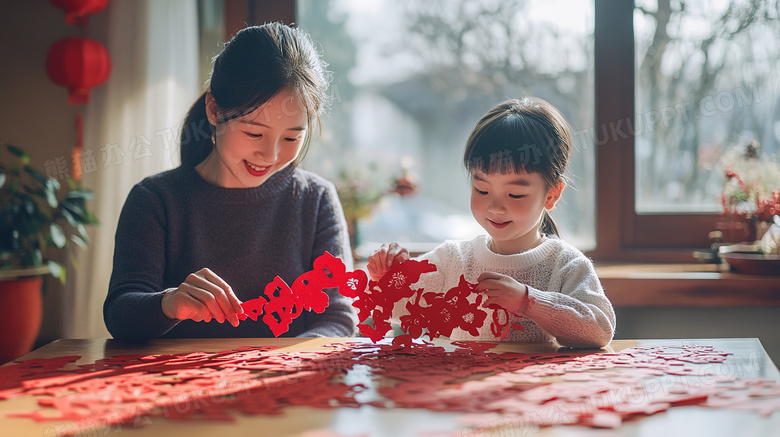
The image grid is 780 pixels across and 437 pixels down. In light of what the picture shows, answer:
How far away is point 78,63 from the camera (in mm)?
2320

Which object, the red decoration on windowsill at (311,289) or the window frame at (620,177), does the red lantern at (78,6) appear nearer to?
the window frame at (620,177)

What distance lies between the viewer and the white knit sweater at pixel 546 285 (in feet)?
3.66

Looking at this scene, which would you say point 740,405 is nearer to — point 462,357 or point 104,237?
point 462,357

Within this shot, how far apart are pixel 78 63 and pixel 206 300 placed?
64.1 inches

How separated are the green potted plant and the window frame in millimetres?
891

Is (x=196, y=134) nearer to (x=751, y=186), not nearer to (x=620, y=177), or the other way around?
(x=620, y=177)

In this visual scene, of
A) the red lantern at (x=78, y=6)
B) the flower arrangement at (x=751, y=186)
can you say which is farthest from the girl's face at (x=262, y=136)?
the flower arrangement at (x=751, y=186)

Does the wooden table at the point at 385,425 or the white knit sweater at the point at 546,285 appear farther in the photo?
the white knit sweater at the point at 546,285

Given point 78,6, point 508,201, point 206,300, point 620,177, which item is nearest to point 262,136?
point 206,300

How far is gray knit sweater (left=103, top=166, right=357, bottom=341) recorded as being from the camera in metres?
1.39

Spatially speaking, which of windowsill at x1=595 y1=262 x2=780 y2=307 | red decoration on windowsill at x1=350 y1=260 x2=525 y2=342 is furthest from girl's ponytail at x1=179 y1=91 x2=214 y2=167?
windowsill at x1=595 y1=262 x2=780 y2=307

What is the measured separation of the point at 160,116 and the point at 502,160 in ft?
5.23

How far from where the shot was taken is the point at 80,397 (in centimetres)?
87

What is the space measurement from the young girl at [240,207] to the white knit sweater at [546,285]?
Answer: 278 millimetres
